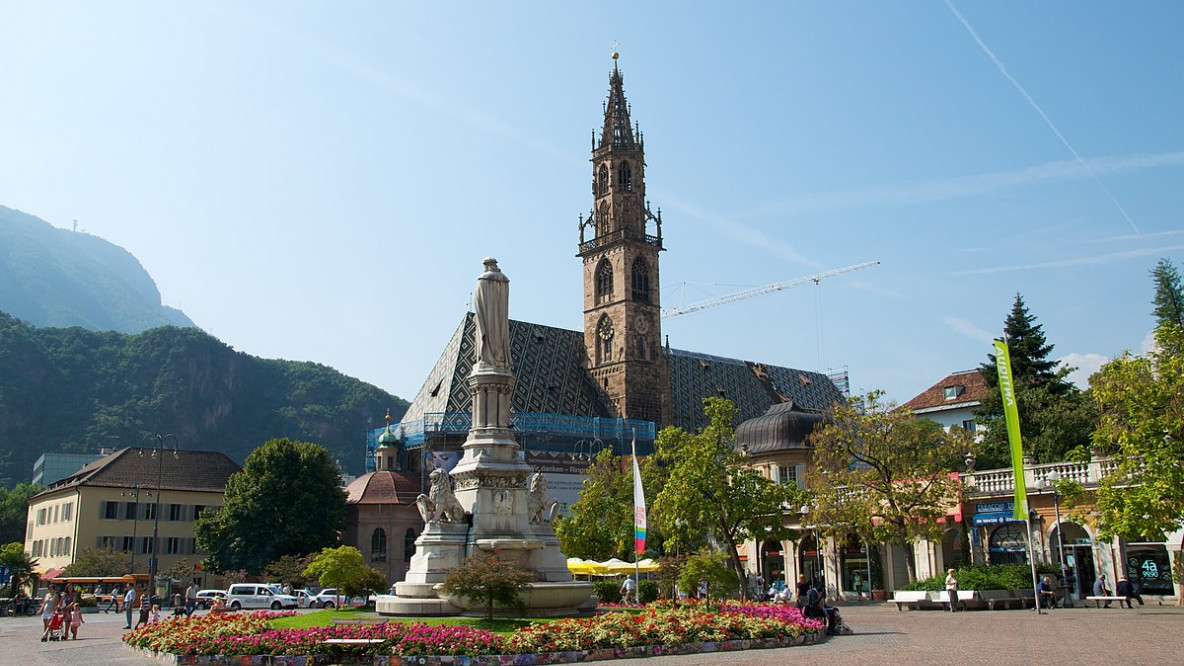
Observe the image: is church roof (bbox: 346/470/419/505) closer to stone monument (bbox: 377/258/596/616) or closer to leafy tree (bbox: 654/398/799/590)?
leafy tree (bbox: 654/398/799/590)

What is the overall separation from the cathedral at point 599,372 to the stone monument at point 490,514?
171 feet

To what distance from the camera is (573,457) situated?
8362 centimetres

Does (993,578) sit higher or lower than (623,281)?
lower

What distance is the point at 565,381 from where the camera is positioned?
92.6 meters

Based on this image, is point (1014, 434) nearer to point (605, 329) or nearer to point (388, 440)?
point (388, 440)

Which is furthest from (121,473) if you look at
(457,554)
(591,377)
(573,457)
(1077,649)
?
(1077,649)

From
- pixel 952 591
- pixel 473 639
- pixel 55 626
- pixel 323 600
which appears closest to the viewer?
pixel 473 639

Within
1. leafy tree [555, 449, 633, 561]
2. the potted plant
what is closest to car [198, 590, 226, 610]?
leafy tree [555, 449, 633, 561]

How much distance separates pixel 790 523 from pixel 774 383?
63.0 metres

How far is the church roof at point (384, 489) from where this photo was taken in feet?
255

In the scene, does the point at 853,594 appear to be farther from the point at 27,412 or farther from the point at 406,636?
the point at 27,412

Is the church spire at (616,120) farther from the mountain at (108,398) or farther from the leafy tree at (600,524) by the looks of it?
the mountain at (108,398)

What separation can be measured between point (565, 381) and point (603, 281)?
10.7 m

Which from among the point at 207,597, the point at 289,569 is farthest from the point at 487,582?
the point at 207,597
